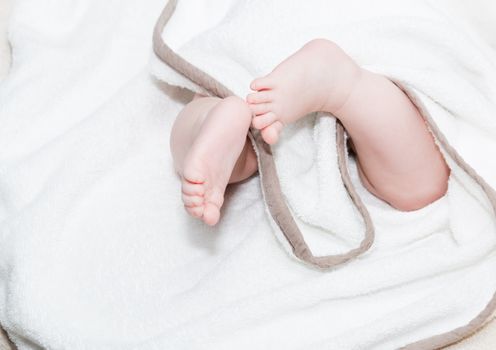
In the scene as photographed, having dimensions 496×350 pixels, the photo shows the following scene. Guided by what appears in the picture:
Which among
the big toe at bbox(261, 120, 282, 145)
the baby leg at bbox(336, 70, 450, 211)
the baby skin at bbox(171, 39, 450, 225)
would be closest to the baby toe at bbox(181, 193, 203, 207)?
the baby skin at bbox(171, 39, 450, 225)

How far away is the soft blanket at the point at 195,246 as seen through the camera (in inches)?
44.0

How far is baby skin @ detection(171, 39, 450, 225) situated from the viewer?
3.22ft

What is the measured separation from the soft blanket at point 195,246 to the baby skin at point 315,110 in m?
0.03

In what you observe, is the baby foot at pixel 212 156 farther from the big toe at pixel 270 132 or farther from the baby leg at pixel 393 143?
the baby leg at pixel 393 143

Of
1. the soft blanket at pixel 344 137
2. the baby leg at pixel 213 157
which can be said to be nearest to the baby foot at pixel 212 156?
the baby leg at pixel 213 157

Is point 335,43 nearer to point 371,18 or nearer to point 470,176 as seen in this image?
point 371,18

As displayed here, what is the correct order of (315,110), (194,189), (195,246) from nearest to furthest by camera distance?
(194,189), (315,110), (195,246)

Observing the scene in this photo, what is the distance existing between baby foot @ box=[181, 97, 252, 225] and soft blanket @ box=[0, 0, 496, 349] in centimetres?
14

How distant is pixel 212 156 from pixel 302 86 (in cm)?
14

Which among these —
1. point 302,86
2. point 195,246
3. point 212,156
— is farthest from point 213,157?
point 195,246

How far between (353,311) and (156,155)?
0.36m

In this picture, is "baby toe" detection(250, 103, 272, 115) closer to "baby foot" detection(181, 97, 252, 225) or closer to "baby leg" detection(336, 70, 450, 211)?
"baby foot" detection(181, 97, 252, 225)

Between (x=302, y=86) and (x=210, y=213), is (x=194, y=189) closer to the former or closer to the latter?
(x=210, y=213)

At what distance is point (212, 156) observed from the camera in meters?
0.98
